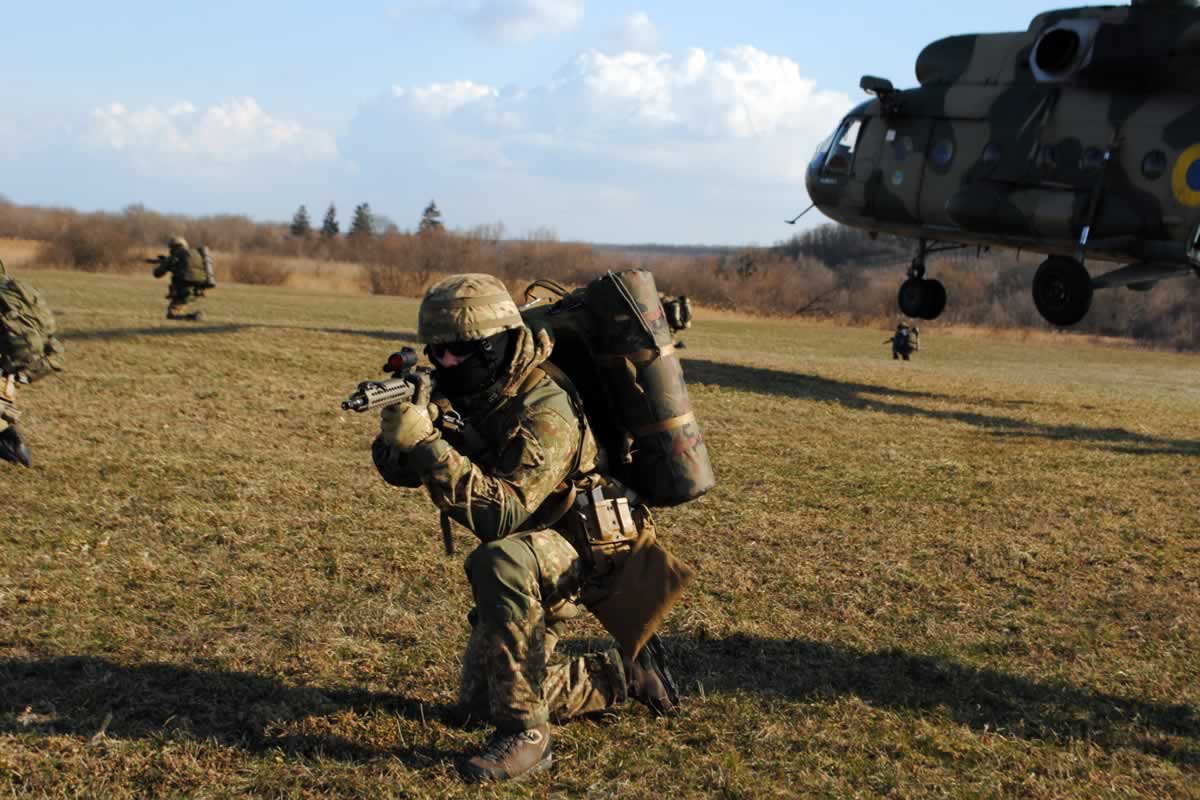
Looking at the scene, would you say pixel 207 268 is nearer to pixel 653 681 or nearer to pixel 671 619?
pixel 671 619

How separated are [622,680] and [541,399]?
1.40m

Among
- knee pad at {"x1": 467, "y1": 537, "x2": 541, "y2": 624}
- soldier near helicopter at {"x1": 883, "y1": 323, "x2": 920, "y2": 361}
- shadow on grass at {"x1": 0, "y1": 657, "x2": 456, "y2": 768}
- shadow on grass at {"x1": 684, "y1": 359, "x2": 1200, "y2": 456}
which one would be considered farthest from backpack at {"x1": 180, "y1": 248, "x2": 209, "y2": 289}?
knee pad at {"x1": 467, "y1": 537, "x2": 541, "y2": 624}

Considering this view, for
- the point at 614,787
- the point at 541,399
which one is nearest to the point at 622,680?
the point at 614,787

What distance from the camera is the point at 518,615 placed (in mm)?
4043

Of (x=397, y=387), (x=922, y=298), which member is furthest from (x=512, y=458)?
(x=922, y=298)

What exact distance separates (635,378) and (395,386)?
3.72 ft

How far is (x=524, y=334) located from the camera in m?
4.18

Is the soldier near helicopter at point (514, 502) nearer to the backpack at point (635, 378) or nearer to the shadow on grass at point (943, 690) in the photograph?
the backpack at point (635, 378)

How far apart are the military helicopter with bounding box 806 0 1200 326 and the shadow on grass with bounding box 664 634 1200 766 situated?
38.0 ft

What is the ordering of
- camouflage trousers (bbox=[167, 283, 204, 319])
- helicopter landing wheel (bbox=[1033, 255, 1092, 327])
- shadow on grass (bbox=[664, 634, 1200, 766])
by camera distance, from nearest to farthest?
shadow on grass (bbox=[664, 634, 1200, 766]), helicopter landing wheel (bbox=[1033, 255, 1092, 327]), camouflage trousers (bbox=[167, 283, 204, 319])

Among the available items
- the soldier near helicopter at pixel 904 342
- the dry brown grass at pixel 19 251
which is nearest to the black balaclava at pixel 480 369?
the soldier near helicopter at pixel 904 342

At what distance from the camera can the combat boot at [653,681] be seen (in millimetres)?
4723

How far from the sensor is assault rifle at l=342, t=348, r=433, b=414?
142 inches

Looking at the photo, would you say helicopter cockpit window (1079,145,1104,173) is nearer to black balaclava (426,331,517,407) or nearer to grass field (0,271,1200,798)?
grass field (0,271,1200,798)
